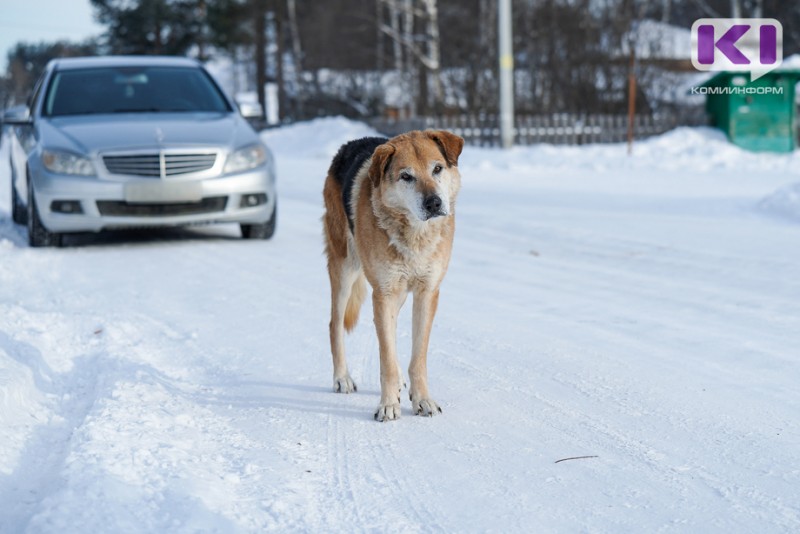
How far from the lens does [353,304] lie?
5125 millimetres

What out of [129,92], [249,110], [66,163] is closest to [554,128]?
[249,110]

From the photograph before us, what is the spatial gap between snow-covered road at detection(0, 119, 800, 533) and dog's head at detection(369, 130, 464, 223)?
94 cm

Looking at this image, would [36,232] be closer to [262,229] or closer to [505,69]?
[262,229]

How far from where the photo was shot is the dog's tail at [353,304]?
5105mm

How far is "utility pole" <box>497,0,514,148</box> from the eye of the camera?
68.8 ft

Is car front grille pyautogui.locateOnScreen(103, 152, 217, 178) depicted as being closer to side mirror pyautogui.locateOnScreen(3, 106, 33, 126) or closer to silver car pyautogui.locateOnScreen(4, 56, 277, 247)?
silver car pyautogui.locateOnScreen(4, 56, 277, 247)

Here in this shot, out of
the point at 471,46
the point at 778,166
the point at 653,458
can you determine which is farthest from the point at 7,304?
the point at 471,46

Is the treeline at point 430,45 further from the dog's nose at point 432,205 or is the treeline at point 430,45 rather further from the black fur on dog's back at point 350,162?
the dog's nose at point 432,205

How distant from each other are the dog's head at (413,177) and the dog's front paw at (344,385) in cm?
96

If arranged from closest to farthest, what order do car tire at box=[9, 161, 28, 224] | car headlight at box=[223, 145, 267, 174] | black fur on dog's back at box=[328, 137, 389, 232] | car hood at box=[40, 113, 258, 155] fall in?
1. black fur on dog's back at box=[328, 137, 389, 232]
2. car hood at box=[40, 113, 258, 155]
3. car headlight at box=[223, 145, 267, 174]
4. car tire at box=[9, 161, 28, 224]

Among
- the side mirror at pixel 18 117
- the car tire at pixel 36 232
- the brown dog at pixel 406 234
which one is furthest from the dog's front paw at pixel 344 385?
the side mirror at pixel 18 117

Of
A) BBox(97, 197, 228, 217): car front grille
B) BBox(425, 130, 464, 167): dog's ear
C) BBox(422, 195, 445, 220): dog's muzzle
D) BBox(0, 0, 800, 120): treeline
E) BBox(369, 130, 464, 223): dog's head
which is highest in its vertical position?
BBox(0, 0, 800, 120): treeline

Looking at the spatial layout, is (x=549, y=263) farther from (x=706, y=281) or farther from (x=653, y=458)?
(x=653, y=458)

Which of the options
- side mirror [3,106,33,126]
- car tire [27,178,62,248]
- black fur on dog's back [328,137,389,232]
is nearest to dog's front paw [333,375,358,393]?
black fur on dog's back [328,137,389,232]
